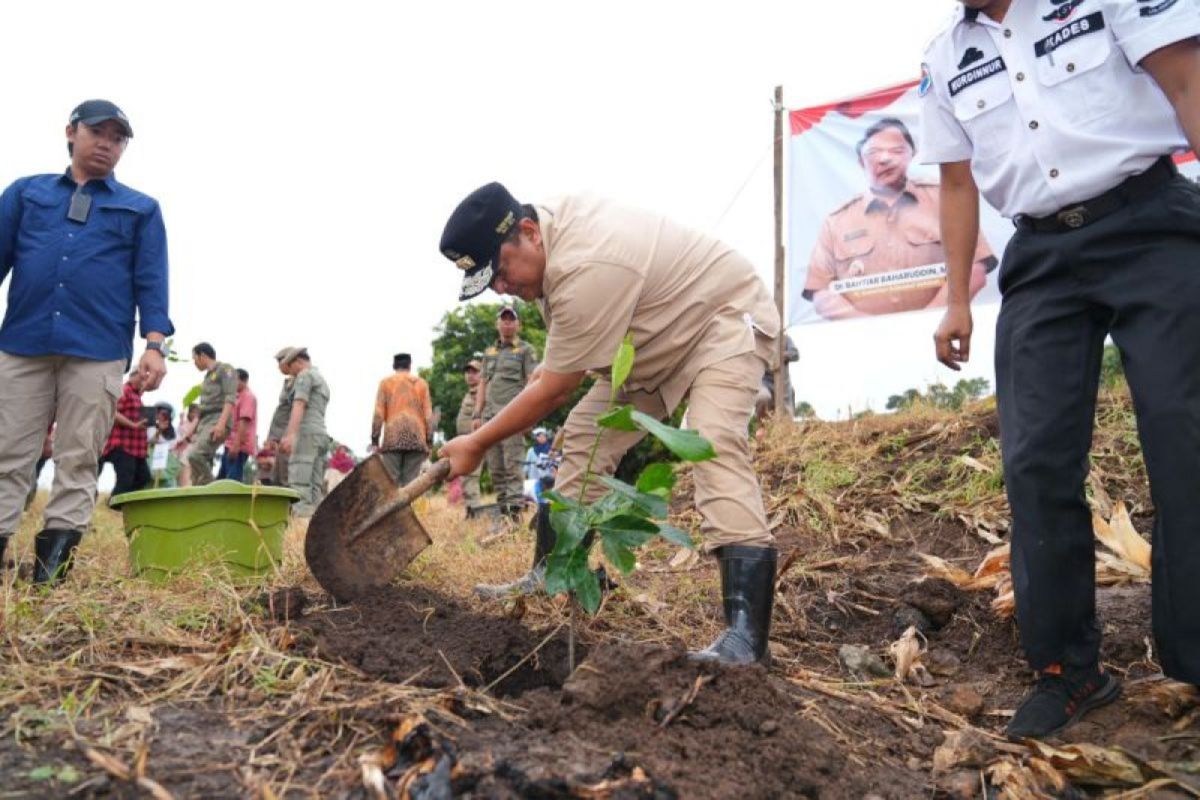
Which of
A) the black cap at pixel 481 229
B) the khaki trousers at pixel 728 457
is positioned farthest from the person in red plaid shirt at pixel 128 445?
the khaki trousers at pixel 728 457

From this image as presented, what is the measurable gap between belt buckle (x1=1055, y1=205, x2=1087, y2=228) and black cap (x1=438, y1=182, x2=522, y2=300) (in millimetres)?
1535

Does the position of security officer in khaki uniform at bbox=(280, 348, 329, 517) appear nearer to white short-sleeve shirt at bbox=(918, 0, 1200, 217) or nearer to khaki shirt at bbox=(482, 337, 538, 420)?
khaki shirt at bbox=(482, 337, 538, 420)

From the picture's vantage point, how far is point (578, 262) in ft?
9.30

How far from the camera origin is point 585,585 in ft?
7.77

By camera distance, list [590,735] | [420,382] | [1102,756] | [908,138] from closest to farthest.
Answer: [590,735], [1102,756], [908,138], [420,382]

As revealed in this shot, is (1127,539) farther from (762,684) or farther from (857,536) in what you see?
(762,684)

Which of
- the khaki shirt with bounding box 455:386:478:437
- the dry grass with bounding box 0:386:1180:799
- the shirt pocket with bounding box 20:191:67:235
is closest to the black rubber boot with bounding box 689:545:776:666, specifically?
the dry grass with bounding box 0:386:1180:799

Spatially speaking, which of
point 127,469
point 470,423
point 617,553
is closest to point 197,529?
point 617,553

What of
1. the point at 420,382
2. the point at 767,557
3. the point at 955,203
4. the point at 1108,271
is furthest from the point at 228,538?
the point at 420,382

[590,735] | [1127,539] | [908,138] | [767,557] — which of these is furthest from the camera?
[908,138]

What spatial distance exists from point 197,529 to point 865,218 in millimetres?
5706

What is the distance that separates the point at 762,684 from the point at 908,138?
242 inches

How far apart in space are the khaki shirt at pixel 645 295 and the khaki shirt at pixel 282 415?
711cm

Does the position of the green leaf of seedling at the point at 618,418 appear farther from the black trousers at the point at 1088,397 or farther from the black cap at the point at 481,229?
the black trousers at the point at 1088,397
